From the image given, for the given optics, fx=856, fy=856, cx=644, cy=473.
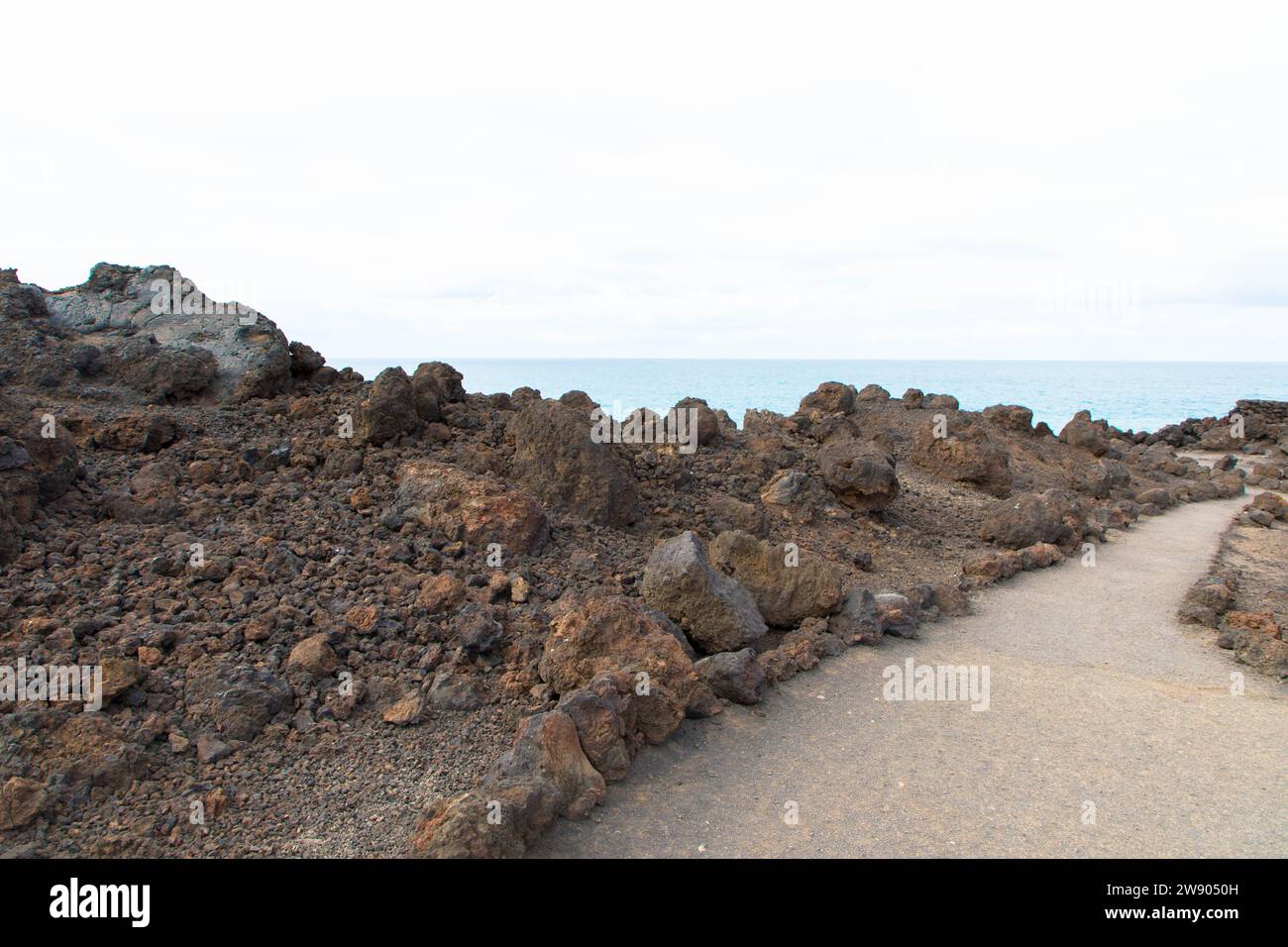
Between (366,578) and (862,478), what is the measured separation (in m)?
6.83

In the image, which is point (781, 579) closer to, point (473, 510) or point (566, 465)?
point (566, 465)

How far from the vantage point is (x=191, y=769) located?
461cm

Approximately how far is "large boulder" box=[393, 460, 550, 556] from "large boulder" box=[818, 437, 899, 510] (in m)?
4.97

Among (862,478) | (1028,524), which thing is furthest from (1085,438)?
(862,478)

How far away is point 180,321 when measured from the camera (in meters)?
10.2

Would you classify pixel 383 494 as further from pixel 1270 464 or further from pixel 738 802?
pixel 1270 464

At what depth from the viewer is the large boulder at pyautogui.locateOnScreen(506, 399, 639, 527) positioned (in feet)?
27.9

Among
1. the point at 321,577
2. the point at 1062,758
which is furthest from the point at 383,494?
the point at 1062,758

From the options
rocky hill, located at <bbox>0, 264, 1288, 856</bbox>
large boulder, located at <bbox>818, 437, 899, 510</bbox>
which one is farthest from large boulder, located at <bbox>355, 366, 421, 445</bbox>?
large boulder, located at <bbox>818, 437, 899, 510</bbox>

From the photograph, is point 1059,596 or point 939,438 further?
point 939,438

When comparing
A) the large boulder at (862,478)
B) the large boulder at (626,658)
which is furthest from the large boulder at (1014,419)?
the large boulder at (626,658)

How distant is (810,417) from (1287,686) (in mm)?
9652
